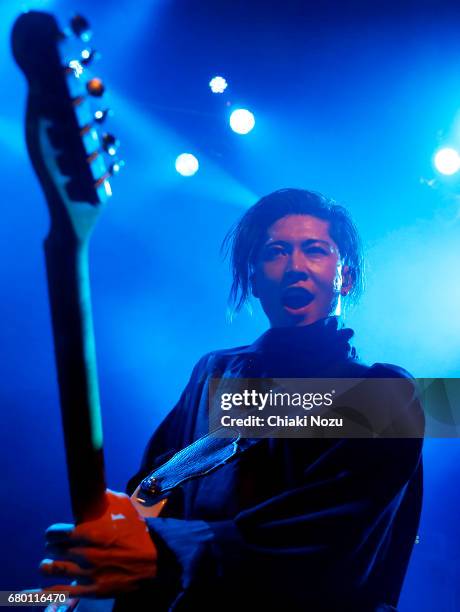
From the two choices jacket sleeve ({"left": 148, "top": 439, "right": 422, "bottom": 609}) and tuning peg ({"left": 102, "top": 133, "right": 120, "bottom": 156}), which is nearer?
tuning peg ({"left": 102, "top": 133, "right": 120, "bottom": 156})

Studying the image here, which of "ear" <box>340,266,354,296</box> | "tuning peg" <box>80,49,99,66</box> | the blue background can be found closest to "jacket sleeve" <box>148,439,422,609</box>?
"tuning peg" <box>80,49,99,66</box>

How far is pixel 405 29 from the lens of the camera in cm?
325

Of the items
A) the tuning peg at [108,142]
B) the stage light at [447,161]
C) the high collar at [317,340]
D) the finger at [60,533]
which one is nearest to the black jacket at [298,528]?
the high collar at [317,340]

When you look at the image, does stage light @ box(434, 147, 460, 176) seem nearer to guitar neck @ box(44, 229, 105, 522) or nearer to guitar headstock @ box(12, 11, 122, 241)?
guitar headstock @ box(12, 11, 122, 241)

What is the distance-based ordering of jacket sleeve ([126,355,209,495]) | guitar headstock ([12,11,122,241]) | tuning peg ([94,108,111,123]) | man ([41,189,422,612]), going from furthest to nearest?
jacket sleeve ([126,355,209,495]) < man ([41,189,422,612]) < tuning peg ([94,108,111,123]) < guitar headstock ([12,11,122,241])

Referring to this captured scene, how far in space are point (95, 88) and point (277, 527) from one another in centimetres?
115

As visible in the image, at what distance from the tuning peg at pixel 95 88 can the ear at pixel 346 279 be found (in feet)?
6.25

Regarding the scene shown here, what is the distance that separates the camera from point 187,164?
381 centimetres

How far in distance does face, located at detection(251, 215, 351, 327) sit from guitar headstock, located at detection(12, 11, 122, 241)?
130cm

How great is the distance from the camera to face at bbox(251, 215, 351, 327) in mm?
2123

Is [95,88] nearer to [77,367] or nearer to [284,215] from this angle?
[77,367]

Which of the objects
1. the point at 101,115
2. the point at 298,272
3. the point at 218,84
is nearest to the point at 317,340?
the point at 298,272

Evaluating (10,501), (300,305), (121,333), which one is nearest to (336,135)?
(300,305)

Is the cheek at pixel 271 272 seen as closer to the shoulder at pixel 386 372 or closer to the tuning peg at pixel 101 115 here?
the shoulder at pixel 386 372
